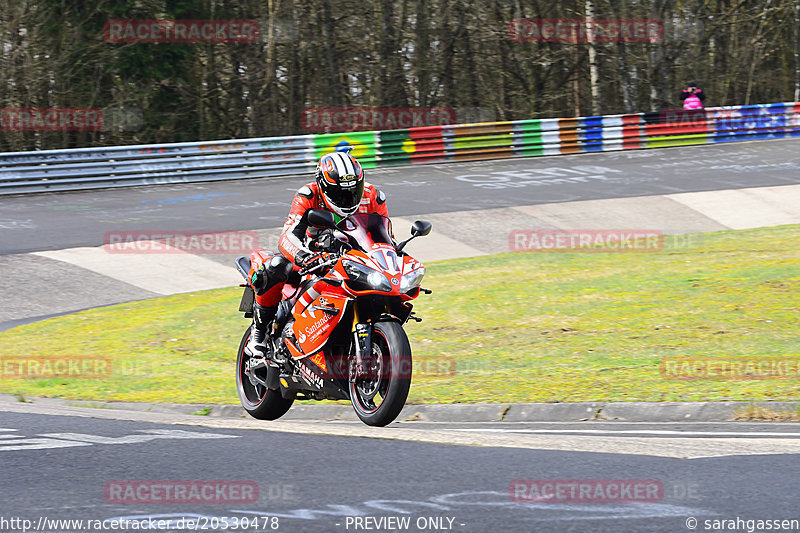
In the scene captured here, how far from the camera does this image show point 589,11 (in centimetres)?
3534

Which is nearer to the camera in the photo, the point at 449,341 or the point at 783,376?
the point at 783,376

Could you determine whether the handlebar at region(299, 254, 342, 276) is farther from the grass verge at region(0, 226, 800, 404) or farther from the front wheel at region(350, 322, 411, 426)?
the grass verge at region(0, 226, 800, 404)

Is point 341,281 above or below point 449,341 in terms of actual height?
above

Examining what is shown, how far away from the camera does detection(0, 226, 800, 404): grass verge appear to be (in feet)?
33.8

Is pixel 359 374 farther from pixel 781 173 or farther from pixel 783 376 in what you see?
pixel 781 173

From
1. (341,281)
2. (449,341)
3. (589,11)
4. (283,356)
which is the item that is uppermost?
(589,11)

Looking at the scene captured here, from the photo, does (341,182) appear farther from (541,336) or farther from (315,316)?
(541,336)

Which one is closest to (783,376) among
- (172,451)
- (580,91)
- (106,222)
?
(172,451)

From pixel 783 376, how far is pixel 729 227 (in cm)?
1342
